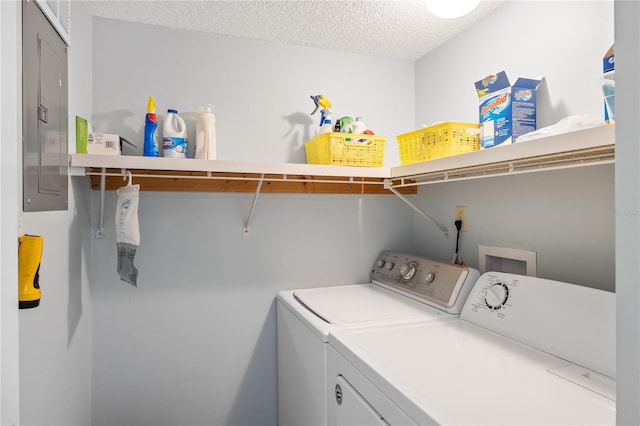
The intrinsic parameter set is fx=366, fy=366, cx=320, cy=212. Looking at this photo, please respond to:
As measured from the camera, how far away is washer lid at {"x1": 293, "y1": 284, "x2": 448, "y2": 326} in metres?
1.60

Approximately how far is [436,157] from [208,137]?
112 centimetres

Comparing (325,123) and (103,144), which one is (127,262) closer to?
(103,144)

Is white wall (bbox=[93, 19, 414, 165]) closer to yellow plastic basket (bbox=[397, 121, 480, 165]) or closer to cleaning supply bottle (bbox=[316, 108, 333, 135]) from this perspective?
cleaning supply bottle (bbox=[316, 108, 333, 135])

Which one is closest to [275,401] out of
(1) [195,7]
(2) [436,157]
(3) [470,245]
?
(3) [470,245]

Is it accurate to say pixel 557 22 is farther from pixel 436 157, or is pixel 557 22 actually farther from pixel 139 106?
pixel 139 106

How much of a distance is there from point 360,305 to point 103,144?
1.41 m

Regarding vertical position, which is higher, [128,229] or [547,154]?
[547,154]

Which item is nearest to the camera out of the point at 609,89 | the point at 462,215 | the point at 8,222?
the point at 8,222

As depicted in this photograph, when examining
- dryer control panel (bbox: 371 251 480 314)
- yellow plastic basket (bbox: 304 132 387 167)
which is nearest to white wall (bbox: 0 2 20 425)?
yellow plastic basket (bbox: 304 132 387 167)

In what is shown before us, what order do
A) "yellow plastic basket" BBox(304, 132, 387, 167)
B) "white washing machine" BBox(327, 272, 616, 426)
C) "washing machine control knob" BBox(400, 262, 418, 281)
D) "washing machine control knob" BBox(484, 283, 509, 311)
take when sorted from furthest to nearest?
"washing machine control knob" BBox(400, 262, 418, 281), "yellow plastic basket" BBox(304, 132, 387, 167), "washing machine control knob" BBox(484, 283, 509, 311), "white washing machine" BBox(327, 272, 616, 426)

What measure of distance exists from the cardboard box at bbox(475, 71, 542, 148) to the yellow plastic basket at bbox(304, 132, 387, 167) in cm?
54

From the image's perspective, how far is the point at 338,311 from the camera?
170cm

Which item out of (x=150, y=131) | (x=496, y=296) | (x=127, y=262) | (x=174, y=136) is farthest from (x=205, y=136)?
(x=496, y=296)

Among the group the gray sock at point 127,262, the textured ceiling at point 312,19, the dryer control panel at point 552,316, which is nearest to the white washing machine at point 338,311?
the dryer control panel at point 552,316
